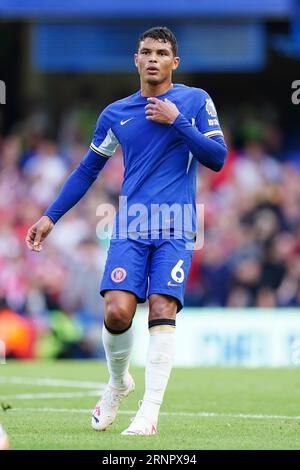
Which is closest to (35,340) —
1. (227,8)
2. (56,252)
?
(56,252)

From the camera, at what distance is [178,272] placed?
7.02 meters

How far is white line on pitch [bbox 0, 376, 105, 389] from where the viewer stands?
430 inches

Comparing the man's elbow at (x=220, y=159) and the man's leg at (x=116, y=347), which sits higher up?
the man's elbow at (x=220, y=159)

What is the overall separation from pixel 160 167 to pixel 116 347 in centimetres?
116

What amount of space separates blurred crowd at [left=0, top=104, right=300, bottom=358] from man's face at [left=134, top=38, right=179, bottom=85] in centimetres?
820

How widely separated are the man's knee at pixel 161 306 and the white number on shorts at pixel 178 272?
13 cm

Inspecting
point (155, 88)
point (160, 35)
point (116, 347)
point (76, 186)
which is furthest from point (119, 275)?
point (160, 35)

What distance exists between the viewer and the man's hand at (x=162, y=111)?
7027 millimetres

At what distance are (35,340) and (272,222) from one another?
12.4 ft

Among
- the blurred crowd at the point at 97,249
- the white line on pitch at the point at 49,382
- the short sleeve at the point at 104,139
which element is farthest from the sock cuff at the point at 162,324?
the blurred crowd at the point at 97,249

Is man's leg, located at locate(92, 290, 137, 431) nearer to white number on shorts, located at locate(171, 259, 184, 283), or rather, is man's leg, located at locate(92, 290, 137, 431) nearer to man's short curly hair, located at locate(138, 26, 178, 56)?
white number on shorts, located at locate(171, 259, 184, 283)

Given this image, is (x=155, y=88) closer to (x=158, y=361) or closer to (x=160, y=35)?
(x=160, y=35)

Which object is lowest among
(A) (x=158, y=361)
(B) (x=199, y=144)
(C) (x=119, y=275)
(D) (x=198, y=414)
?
(D) (x=198, y=414)

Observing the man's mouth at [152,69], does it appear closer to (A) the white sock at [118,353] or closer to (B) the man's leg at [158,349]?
(B) the man's leg at [158,349]
